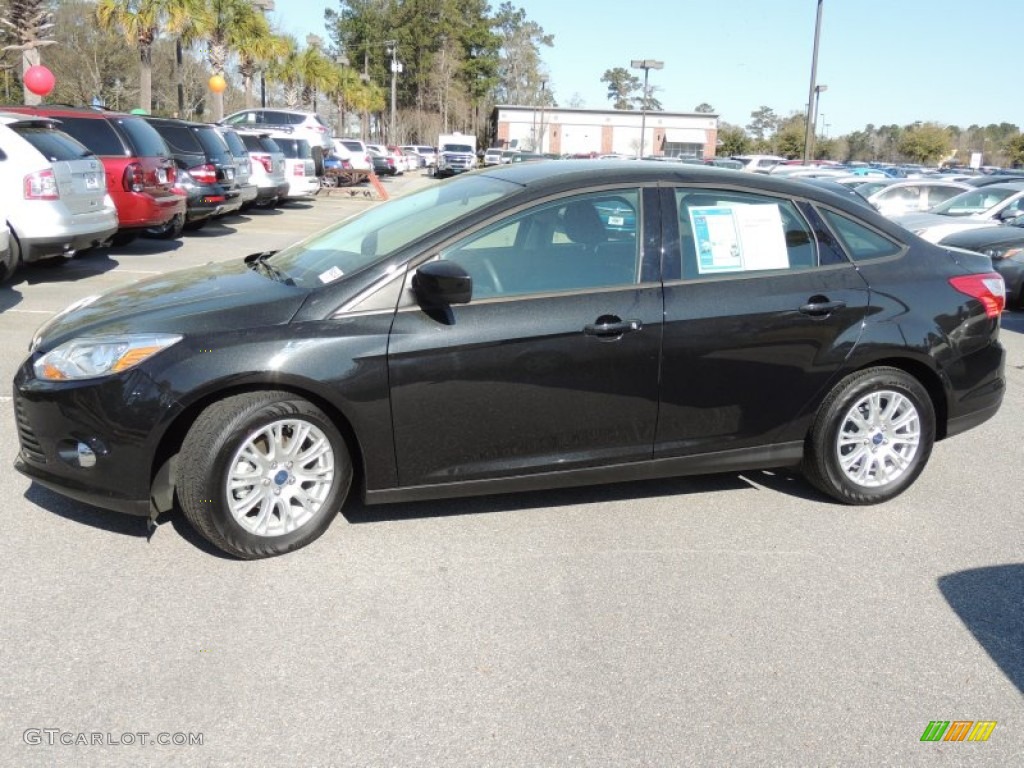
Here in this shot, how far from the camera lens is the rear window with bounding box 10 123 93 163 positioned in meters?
9.45

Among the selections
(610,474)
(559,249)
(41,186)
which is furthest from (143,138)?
(610,474)

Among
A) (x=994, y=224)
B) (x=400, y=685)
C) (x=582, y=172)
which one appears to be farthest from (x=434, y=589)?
(x=994, y=224)

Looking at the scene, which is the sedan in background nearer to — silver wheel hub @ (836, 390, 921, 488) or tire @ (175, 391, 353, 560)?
silver wheel hub @ (836, 390, 921, 488)

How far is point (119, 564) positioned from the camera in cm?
375

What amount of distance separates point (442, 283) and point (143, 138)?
10.2m

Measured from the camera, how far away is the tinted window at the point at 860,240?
15.2 feet

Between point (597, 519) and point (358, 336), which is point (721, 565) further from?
point (358, 336)

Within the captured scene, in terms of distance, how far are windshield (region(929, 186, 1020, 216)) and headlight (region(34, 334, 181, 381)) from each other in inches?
587

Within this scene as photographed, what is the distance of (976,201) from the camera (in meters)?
15.7

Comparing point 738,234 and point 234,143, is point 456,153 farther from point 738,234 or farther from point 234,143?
point 738,234

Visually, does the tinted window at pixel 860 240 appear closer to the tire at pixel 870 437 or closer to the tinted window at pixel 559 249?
the tire at pixel 870 437

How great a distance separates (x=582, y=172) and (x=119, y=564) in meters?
2.73

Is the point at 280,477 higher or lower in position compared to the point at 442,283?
lower

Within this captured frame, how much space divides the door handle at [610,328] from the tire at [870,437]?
1182mm
